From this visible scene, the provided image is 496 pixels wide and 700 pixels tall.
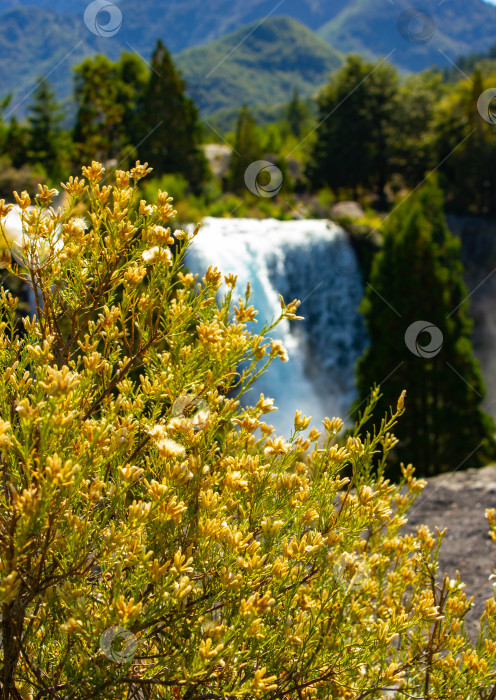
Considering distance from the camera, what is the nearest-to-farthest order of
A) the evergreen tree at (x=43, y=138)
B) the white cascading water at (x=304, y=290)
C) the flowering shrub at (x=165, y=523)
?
the flowering shrub at (x=165, y=523) → the white cascading water at (x=304, y=290) → the evergreen tree at (x=43, y=138)

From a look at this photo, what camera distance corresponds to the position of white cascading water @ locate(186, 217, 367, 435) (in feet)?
47.0

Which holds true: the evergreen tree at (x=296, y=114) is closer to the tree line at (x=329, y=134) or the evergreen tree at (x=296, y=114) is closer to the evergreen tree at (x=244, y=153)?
the tree line at (x=329, y=134)

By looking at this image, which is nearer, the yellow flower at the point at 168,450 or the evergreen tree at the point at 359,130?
the yellow flower at the point at 168,450

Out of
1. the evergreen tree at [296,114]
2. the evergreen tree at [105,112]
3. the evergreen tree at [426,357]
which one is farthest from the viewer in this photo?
the evergreen tree at [296,114]

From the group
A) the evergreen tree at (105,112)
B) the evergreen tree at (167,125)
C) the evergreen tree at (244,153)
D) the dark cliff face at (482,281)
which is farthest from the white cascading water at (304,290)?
the evergreen tree at (105,112)

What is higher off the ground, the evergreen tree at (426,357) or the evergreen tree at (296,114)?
the evergreen tree at (296,114)

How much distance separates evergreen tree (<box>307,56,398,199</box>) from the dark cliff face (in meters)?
6.06

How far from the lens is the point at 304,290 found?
16.3 m

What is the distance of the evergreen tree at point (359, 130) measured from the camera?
85.2ft

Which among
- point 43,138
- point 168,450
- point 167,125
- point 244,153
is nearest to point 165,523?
point 168,450

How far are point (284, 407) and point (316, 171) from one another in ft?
53.8

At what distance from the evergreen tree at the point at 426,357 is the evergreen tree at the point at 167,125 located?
14494mm

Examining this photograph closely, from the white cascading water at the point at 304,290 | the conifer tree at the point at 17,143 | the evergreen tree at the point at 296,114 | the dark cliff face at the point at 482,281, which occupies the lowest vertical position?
the white cascading water at the point at 304,290

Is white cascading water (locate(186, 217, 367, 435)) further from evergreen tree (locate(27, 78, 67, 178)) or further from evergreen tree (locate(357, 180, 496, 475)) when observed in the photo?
evergreen tree (locate(27, 78, 67, 178))
